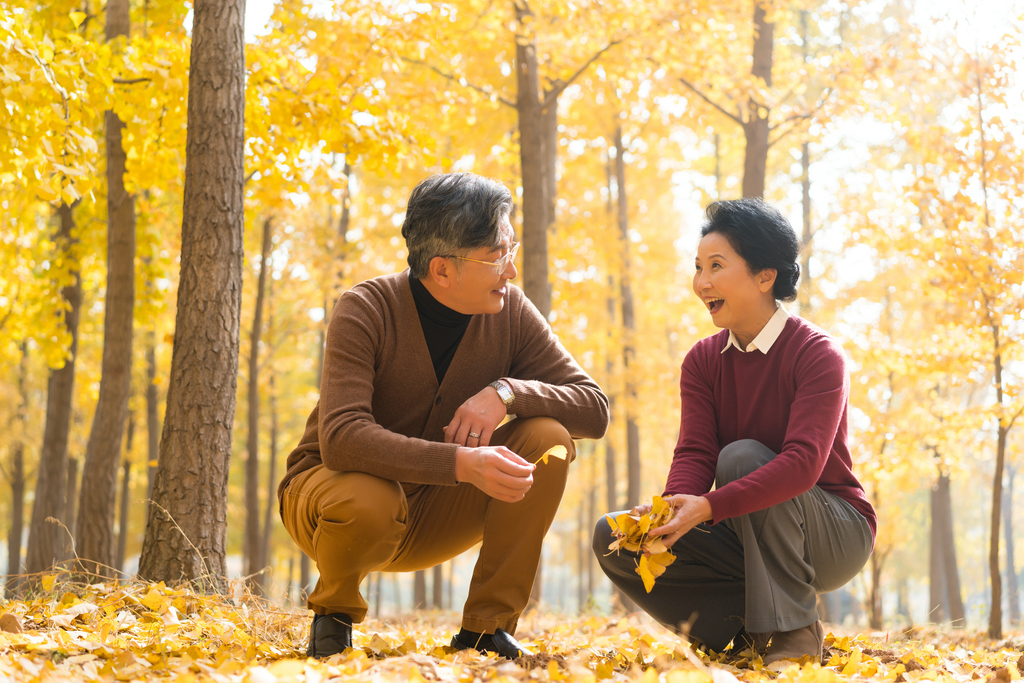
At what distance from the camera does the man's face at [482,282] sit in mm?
2502

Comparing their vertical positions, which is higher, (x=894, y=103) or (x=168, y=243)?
(x=894, y=103)

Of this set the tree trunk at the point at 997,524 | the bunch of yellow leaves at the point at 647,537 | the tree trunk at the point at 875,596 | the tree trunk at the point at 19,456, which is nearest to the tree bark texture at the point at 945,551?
the tree trunk at the point at 875,596

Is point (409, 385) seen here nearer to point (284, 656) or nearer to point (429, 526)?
point (429, 526)

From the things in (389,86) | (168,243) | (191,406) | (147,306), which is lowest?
(191,406)

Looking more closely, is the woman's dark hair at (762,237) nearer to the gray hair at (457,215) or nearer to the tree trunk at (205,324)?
the gray hair at (457,215)

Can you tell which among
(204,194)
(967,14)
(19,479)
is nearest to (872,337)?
(967,14)

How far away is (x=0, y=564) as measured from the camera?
28938mm

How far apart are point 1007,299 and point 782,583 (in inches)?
169

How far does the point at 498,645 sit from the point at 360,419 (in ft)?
2.72

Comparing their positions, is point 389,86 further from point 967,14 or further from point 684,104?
point 967,14

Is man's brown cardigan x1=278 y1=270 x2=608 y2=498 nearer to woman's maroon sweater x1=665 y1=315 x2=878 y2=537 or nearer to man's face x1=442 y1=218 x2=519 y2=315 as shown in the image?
man's face x1=442 y1=218 x2=519 y2=315

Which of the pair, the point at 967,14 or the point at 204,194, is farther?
the point at 967,14

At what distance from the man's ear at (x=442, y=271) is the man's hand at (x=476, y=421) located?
1.35 ft

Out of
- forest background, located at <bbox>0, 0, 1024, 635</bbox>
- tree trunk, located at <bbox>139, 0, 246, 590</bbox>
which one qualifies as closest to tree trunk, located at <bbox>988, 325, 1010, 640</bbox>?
forest background, located at <bbox>0, 0, 1024, 635</bbox>
